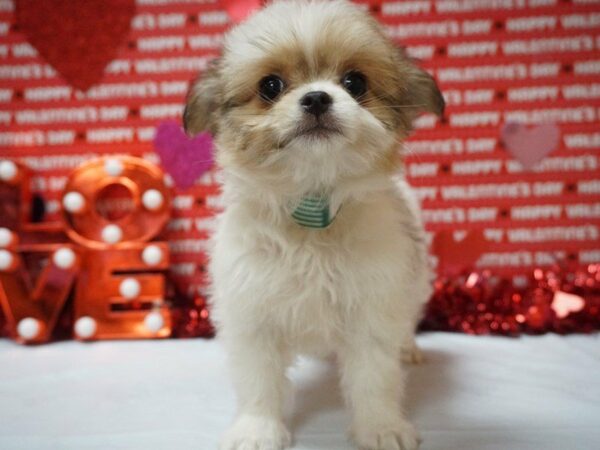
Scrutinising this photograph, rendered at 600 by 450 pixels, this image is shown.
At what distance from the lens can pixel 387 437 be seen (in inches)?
53.5

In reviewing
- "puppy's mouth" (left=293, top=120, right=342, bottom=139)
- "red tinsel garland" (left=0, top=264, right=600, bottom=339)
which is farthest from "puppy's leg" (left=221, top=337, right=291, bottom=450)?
"red tinsel garland" (left=0, top=264, right=600, bottom=339)

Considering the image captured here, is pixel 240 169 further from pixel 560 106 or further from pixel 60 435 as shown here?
pixel 560 106

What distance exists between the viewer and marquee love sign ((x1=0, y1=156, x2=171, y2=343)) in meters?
2.36

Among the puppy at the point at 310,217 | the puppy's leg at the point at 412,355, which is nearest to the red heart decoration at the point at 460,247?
the puppy's leg at the point at 412,355

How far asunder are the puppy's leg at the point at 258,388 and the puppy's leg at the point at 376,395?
0.20m

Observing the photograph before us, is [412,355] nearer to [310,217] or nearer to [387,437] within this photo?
[387,437]

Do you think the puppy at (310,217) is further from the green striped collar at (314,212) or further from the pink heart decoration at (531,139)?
the pink heart decoration at (531,139)

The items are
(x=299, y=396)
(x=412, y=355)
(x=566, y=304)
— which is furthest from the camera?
(x=566, y=304)

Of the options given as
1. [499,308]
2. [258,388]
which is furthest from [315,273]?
[499,308]

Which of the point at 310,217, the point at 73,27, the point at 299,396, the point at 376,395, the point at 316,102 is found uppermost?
the point at 73,27

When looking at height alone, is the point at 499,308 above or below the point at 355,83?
below

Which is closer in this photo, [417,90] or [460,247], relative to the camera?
[417,90]

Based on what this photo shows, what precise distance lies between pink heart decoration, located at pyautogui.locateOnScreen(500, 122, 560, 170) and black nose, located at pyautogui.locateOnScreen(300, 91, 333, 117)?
1656mm

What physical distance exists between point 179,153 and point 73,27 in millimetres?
768
